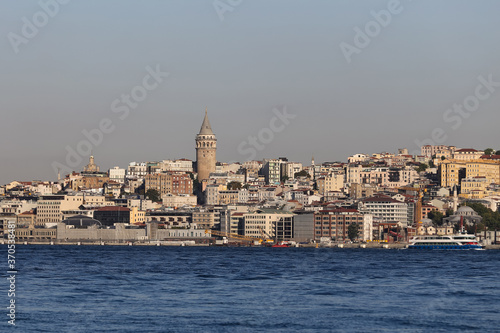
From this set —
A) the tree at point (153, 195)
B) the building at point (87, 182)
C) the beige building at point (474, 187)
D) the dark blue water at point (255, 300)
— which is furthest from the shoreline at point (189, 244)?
the dark blue water at point (255, 300)

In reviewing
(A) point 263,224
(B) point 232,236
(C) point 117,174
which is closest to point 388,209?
(A) point 263,224

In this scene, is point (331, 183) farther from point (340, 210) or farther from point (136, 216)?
point (340, 210)

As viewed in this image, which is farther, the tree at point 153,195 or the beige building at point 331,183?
the beige building at point 331,183

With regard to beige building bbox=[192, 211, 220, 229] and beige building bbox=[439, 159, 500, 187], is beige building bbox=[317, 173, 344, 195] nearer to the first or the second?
beige building bbox=[439, 159, 500, 187]

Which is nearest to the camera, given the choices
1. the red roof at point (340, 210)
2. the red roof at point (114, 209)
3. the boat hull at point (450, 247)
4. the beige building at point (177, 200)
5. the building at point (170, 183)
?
the boat hull at point (450, 247)

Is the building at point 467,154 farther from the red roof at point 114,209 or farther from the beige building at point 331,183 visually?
the red roof at point 114,209
